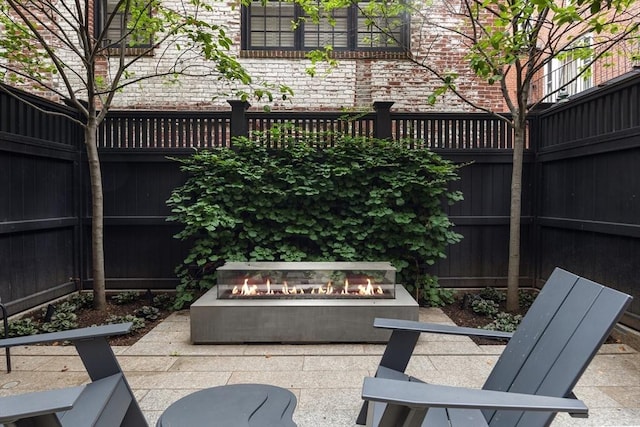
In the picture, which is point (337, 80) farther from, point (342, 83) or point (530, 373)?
point (530, 373)

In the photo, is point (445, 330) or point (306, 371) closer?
point (445, 330)

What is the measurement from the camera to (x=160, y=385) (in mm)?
3057

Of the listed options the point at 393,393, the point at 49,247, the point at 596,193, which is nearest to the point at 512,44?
the point at 596,193

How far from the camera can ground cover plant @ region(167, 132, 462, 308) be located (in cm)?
511

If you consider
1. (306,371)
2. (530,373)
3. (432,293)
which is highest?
(530,373)

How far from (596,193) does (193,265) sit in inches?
193

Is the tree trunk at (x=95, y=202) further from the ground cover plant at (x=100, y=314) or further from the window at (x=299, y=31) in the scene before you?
the window at (x=299, y=31)

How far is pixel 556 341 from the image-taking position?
5.80 feet

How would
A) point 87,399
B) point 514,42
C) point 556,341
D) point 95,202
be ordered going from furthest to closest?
1. point 95,202
2. point 514,42
3. point 87,399
4. point 556,341

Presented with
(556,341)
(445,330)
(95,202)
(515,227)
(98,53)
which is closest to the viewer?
(556,341)

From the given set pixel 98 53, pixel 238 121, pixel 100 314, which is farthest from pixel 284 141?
pixel 100 314

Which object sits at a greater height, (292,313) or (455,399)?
(455,399)

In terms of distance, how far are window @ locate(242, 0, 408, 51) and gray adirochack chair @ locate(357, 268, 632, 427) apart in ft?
20.4

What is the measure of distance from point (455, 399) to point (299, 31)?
716 centimetres
